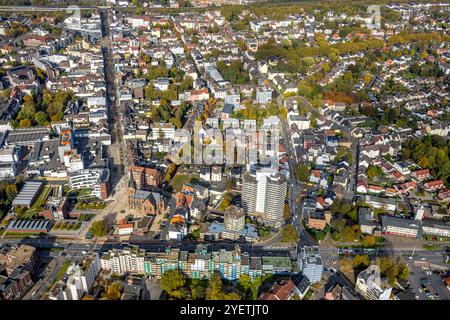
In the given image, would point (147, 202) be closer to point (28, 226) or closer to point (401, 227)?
point (28, 226)

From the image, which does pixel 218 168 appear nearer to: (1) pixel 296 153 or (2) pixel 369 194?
(1) pixel 296 153

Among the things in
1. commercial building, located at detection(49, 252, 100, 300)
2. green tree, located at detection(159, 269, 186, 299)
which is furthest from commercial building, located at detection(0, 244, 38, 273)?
green tree, located at detection(159, 269, 186, 299)

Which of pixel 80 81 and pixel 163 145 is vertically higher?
pixel 80 81

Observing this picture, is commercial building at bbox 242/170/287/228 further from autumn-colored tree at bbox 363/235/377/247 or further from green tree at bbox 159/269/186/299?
green tree at bbox 159/269/186/299

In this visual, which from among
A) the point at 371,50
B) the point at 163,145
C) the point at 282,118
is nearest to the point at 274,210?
the point at 163,145

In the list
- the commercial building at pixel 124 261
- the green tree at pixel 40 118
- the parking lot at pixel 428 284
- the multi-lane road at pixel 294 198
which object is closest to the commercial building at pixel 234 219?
the multi-lane road at pixel 294 198
